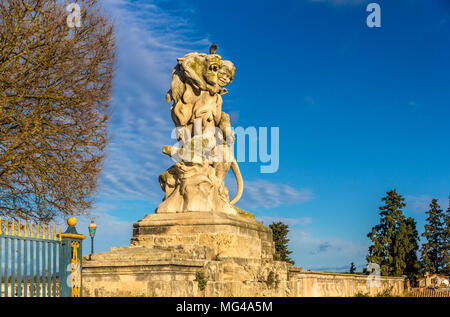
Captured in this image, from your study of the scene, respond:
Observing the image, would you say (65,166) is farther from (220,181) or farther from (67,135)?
(220,181)

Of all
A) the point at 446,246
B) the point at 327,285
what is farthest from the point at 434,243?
the point at 327,285

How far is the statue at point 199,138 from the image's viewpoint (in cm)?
1555

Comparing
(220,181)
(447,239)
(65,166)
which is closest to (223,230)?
(220,181)

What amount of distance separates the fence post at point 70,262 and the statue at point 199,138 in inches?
192

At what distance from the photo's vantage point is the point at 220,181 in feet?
54.9

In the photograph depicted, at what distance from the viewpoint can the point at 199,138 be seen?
15.9 m

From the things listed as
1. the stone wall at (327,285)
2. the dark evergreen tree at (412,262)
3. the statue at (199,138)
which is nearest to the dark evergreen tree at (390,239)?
the dark evergreen tree at (412,262)

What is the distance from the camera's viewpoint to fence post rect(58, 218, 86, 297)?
407 inches

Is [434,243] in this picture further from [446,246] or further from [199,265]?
[199,265]

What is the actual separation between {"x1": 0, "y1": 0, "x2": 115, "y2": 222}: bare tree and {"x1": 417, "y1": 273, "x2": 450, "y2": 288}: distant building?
63.1 ft
